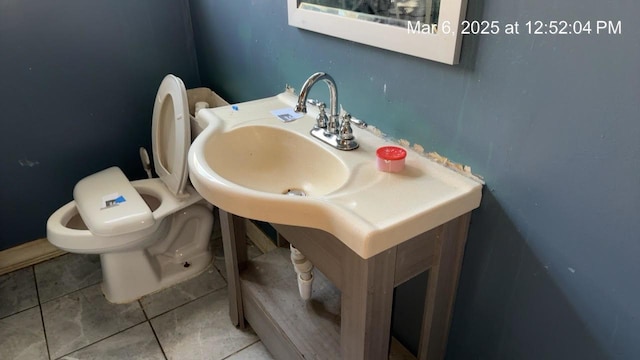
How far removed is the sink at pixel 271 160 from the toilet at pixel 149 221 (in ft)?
1.45

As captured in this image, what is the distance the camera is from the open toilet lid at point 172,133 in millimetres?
1636

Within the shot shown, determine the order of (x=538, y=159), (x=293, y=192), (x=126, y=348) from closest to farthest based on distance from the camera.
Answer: (x=538, y=159), (x=293, y=192), (x=126, y=348)

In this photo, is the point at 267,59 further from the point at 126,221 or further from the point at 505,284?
the point at 505,284

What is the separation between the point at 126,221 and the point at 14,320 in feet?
2.09

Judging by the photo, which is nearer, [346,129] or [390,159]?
[390,159]

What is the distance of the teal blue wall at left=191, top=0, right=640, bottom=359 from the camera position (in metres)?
0.71

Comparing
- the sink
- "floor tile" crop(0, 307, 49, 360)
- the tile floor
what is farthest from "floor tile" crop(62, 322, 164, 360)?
the sink

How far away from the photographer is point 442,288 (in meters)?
1.06

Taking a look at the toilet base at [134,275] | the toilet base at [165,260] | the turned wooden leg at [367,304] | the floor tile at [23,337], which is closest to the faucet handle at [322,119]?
the turned wooden leg at [367,304]

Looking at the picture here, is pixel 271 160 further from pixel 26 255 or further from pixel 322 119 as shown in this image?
pixel 26 255

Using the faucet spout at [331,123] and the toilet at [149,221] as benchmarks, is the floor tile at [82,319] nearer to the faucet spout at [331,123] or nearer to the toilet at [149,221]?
the toilet at [149,221]

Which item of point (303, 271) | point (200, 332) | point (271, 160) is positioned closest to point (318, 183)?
point (271, 160)

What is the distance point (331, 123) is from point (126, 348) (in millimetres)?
1116

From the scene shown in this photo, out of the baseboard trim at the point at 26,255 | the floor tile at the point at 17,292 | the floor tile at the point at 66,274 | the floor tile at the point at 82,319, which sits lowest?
the floor tile at the point at 82,319
